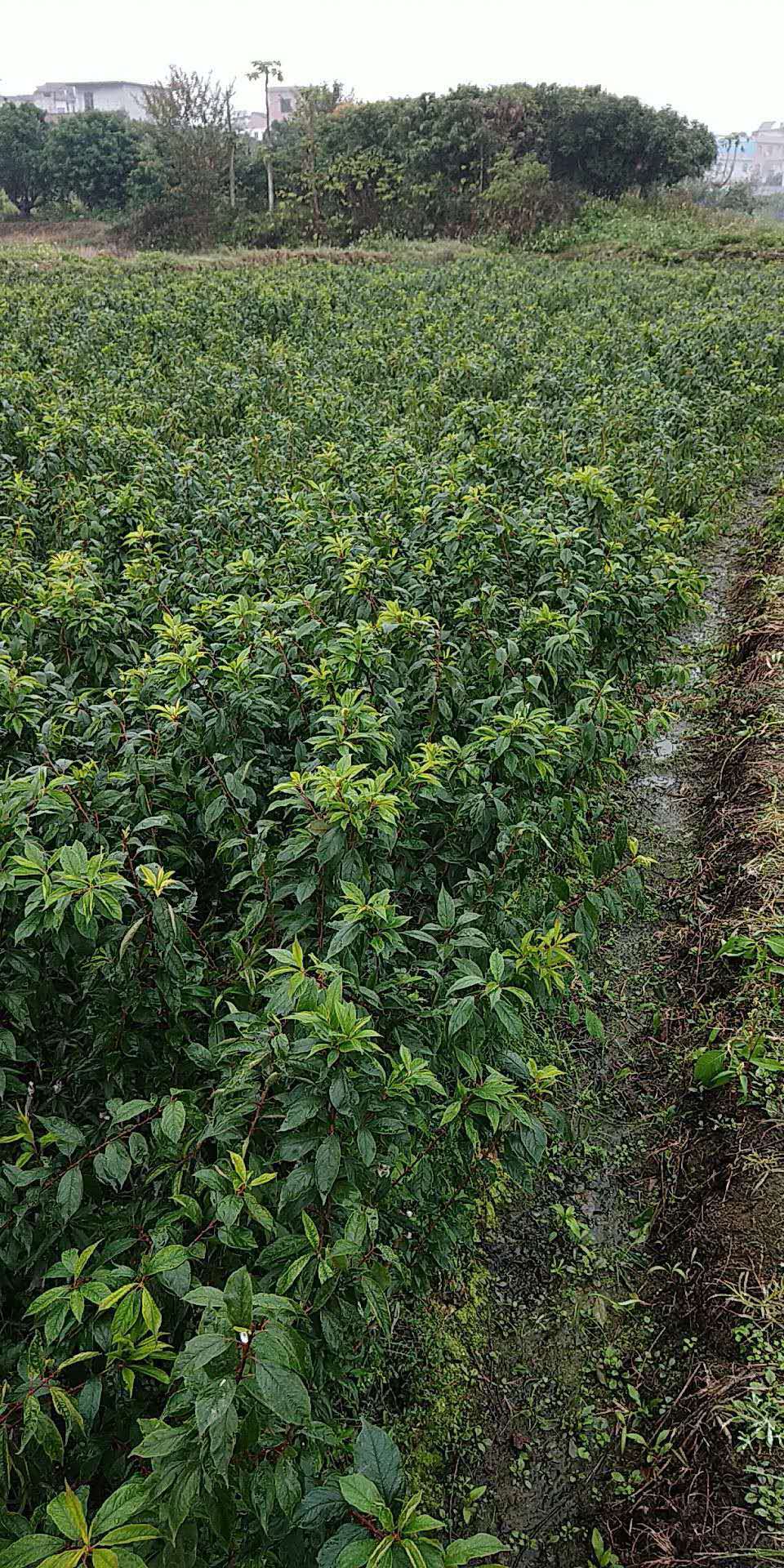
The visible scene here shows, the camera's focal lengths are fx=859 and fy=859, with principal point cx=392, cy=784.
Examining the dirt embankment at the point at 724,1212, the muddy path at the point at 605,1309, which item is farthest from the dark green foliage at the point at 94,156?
the muddy path at the point at 605,1309

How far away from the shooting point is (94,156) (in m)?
25.8

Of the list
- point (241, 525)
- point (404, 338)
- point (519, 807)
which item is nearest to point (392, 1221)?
point (519, 807)

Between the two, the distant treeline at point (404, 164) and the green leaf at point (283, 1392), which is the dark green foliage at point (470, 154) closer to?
the distant treeline at point (404, 164)

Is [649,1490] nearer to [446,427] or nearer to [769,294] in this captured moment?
[446,427]

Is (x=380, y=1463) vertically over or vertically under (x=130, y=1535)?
under

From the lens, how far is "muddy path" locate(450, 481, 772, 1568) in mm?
1886

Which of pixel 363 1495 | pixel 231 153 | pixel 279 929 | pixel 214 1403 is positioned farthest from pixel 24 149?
pixel 363 1495

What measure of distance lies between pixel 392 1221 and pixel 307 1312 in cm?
50

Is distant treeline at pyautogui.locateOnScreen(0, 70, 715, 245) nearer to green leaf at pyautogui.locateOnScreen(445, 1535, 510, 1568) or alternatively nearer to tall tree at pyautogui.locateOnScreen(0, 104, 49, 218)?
→ tall tree at pyautogui.locateOnScreen(0, 104, 49, 218)

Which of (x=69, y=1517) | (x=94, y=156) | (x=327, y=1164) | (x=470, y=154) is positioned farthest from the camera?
(x=94, y=156)

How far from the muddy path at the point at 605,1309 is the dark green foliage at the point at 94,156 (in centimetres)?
3040

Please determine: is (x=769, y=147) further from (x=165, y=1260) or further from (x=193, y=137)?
(x=165, y=1260)

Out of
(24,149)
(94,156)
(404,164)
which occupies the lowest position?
(404,164)

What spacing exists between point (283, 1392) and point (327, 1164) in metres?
0.39
